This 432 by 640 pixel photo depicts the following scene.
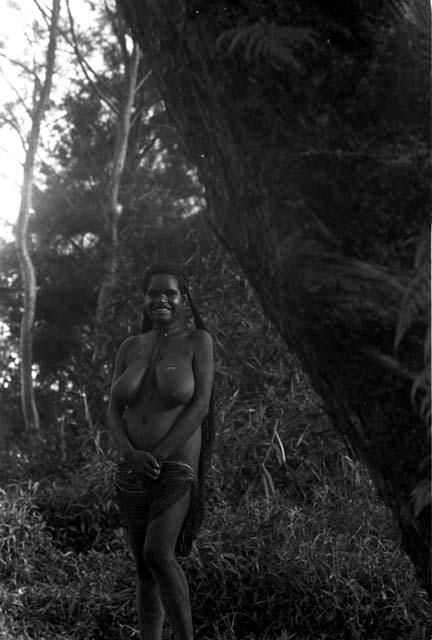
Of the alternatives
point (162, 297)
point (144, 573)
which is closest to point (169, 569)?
point (144, 573)

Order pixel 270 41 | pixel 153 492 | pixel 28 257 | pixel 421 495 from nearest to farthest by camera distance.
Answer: pixel 270 41, pixel 421 495, pixel 153 492, pixel 28 257

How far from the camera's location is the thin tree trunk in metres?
12.3

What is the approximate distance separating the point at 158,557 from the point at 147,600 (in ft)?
0.95

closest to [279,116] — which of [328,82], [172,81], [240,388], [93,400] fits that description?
Answer: [328,82]

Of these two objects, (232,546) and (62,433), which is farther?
(62,433)

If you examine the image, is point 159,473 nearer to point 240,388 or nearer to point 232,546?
point 232,546

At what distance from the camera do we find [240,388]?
9438 mm

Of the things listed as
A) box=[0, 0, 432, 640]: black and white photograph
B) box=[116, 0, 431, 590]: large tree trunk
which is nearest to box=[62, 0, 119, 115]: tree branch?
box=[0, 0, 432, 640]: black and white photograph

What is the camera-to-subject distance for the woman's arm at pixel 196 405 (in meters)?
4.15

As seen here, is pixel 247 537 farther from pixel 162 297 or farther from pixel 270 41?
pixel 270 41

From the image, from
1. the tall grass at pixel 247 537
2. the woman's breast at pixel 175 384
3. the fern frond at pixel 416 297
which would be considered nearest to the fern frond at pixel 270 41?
the fern frond at pixel 416 297

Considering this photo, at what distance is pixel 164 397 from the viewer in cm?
421

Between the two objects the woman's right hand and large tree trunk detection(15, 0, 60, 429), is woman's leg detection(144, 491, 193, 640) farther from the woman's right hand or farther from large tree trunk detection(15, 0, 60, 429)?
large tree trunk detection(15, 0, 60, 429)

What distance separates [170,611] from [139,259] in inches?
398
